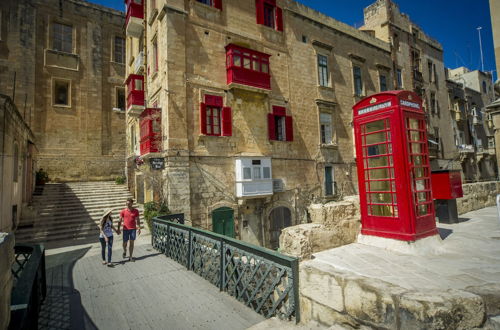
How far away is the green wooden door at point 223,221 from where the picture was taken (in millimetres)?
12562

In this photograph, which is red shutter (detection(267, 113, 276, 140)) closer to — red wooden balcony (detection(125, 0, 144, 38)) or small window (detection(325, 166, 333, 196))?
small window (detection(325, 166, 333, 196))

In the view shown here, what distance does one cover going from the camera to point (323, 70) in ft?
58.4

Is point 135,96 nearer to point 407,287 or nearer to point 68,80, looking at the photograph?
point 68,80

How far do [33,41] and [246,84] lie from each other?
53.8 ft

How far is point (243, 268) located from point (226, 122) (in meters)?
9.65

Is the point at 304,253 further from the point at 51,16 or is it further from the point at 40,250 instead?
the point at 51,16

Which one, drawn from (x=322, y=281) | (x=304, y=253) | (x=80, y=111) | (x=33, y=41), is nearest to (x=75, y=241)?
(x=304, y=253)

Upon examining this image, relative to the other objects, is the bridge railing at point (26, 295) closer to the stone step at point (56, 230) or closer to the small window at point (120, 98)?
the stone step at point (56, 230)

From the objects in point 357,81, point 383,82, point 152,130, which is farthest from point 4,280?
point 383,82

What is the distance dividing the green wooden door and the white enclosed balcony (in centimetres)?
105

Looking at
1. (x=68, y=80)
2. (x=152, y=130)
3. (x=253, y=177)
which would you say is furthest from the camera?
(x=68, y=80)

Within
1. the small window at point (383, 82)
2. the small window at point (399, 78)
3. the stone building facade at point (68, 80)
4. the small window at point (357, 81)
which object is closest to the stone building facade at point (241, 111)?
the small window at point (357, 81)

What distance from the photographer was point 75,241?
10.1 m

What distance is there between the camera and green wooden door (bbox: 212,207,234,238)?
12562 millimetres
